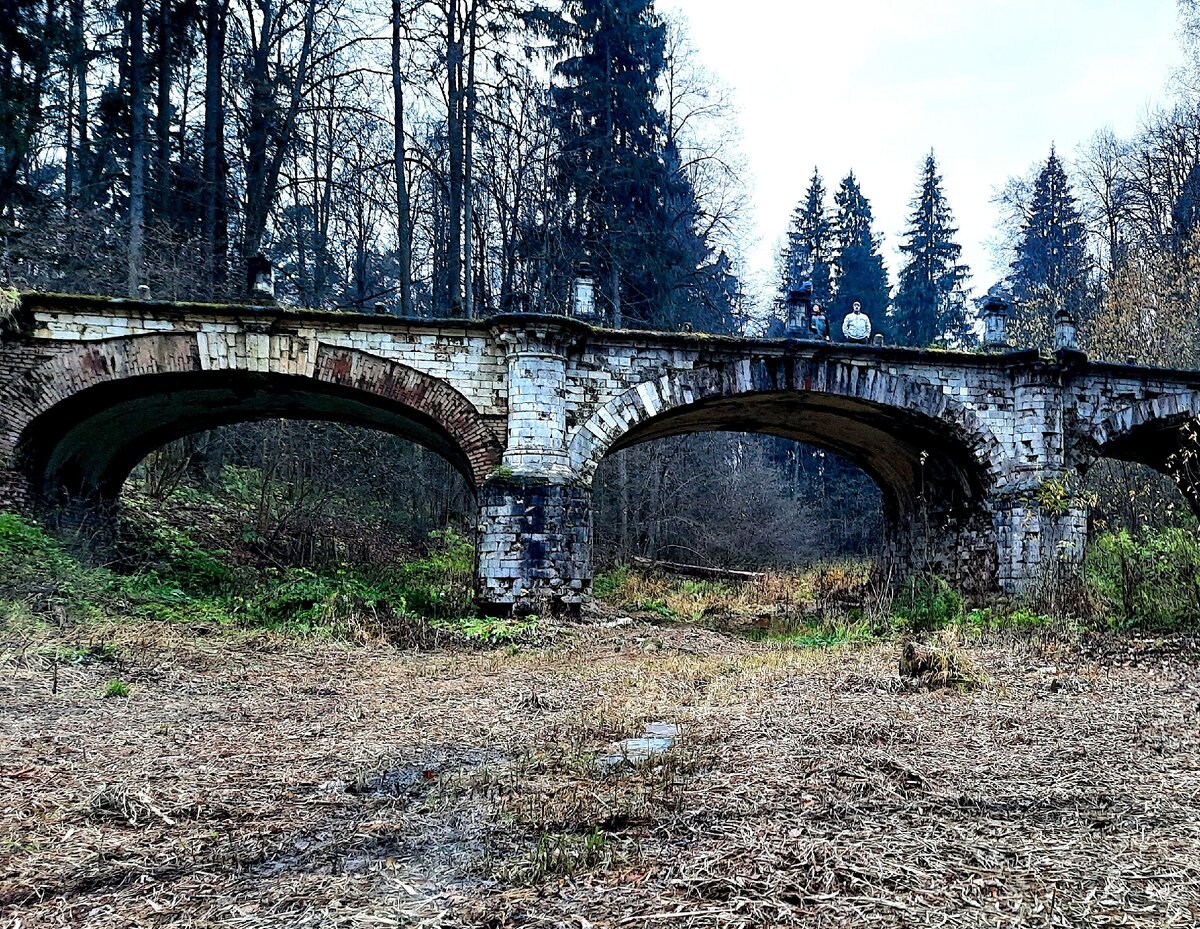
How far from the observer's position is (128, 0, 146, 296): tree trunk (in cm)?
1388

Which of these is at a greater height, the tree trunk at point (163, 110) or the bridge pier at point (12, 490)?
the tree trunk at point (163, 110)

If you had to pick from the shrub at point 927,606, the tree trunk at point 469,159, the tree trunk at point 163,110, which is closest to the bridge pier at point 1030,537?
the shrub at point 927,606

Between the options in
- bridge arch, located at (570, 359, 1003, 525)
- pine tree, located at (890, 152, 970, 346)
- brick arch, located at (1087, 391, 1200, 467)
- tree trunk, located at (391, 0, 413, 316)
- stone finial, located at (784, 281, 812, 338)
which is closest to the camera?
bridge arch, located at (570, 359, 1003, 525)

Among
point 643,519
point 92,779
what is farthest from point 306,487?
point 92,779

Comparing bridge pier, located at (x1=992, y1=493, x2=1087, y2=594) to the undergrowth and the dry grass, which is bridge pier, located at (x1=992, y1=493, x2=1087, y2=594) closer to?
the dry grass

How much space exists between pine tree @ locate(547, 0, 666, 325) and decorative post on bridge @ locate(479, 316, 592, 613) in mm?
8757

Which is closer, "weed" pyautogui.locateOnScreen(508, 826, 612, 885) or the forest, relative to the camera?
"weed" pyautogui.locateOnScreen(508, 826, 612, 885)

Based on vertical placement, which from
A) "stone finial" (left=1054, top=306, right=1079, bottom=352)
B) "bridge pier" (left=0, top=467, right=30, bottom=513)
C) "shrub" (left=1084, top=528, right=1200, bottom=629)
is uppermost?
"stone finial" (left=1054, top=306, right=1079, bottom=352)

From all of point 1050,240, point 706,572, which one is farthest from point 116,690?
point 1050,240

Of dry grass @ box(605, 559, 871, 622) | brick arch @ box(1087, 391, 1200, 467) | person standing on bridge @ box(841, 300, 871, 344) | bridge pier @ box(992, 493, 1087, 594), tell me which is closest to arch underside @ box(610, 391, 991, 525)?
bridge pier @ box(992, 493, 1087, 594)

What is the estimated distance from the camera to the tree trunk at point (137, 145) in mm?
13883

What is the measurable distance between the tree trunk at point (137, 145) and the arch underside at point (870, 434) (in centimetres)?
892

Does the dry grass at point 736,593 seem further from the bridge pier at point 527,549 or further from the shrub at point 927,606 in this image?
the bridge pier at point 527,549

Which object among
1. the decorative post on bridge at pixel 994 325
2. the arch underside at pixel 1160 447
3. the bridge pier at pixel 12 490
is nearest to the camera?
the bridge pier at pixel 12 490
